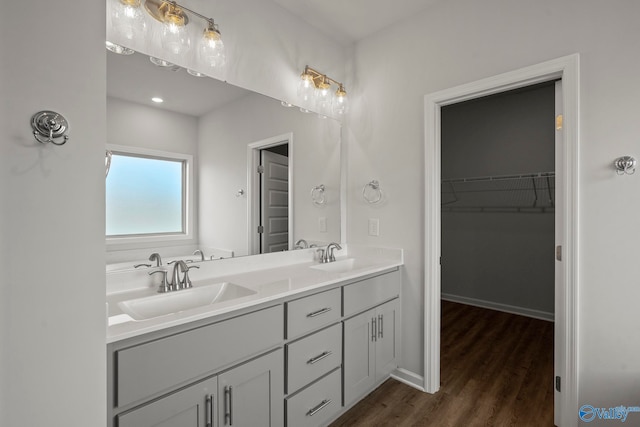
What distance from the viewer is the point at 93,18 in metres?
0.93

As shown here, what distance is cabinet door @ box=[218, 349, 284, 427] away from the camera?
127 cm

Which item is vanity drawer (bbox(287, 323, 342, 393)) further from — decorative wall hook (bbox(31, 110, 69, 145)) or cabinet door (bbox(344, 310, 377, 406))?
decorative wall hook (bbox(31, 110, 69, 145))

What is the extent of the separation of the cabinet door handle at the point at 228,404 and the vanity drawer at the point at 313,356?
12.2 inches

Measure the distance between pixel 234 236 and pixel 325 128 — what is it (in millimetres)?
1148

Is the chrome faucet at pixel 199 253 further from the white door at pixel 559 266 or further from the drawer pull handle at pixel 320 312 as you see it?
the white door at pixel 559 266

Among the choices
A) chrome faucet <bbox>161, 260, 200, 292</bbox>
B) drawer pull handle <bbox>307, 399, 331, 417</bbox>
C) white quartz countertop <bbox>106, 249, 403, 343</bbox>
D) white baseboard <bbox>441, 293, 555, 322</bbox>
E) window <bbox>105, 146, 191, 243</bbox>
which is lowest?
white baseboard <bbox>441, 293, 555, 322</bbox>

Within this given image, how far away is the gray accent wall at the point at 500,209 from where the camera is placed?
11.2 feet

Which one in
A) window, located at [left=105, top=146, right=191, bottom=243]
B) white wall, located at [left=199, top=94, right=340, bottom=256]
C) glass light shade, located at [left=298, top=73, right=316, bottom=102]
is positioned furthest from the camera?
glass light shade, located at [left=298, top=73, right=316, bottom=102]

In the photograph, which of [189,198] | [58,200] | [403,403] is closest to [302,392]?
[403,403]

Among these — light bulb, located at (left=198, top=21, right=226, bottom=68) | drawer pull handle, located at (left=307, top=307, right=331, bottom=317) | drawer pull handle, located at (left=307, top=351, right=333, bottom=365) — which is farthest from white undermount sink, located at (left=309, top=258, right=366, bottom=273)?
light bulb, located at (left=198, top=21, right=226, bottom=68)

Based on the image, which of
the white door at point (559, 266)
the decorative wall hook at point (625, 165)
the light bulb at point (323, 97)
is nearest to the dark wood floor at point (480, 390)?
the white door at point (559, 266)

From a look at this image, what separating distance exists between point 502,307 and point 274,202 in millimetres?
3112

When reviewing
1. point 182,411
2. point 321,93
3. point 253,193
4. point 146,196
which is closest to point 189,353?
point 182,411

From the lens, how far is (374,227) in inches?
97.9
